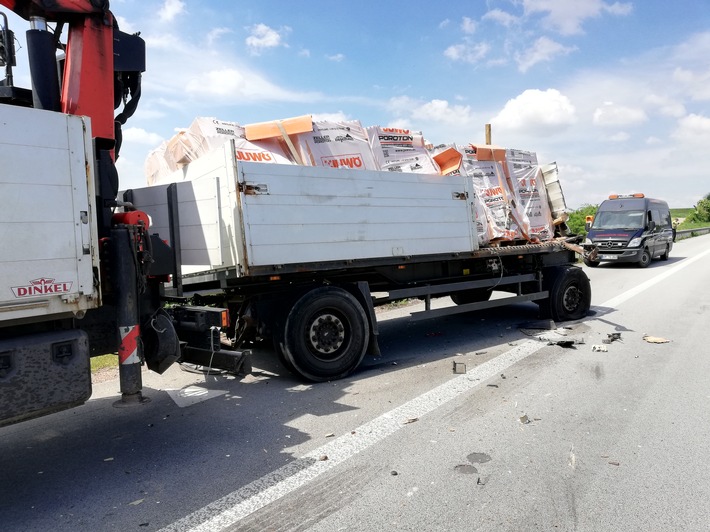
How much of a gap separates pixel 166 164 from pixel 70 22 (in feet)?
9.10

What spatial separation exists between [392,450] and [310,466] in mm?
655

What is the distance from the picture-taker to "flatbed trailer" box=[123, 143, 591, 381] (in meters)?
5.31

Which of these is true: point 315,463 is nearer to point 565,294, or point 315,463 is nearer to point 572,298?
point 565,294

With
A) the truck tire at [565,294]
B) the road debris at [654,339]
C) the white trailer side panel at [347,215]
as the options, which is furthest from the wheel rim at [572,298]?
the white trailer side panel at [347,215]

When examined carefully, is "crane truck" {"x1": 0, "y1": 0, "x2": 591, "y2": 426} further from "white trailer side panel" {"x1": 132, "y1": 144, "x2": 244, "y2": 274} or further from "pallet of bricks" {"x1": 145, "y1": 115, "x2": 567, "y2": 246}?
"pallet of bricks" {"x1": 145, "y1": 115, "x2": 567, "y2": 246}

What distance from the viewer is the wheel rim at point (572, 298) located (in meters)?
9.16

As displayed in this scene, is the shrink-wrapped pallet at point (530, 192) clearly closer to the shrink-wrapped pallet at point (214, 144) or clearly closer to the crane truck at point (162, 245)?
the crane truck at point (162, 245)

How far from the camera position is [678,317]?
366 inches

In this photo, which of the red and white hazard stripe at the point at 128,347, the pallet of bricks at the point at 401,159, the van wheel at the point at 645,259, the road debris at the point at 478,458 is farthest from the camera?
the van wheel at the point at 645,259

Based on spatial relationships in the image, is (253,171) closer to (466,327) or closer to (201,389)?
(201,389)

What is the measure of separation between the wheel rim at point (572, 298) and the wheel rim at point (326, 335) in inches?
196

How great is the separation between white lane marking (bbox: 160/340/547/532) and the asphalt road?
2cm

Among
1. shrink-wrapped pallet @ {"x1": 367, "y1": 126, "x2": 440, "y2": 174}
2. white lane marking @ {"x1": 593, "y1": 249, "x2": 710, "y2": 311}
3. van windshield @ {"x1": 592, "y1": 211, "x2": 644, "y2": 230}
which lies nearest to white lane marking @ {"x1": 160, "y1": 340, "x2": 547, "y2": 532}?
shrink-wrapped pallet @ {"x1": 367, "y1": 126, "x2": 440, "y2": 174}

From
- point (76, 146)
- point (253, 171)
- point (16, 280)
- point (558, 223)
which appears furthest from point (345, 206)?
point (558, 223)
